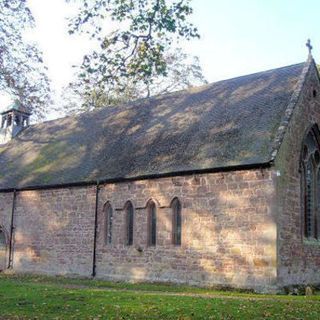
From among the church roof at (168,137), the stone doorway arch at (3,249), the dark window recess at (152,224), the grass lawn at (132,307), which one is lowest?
the grass lawn at (132,307)

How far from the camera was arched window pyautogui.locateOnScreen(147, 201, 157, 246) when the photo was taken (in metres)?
22.4

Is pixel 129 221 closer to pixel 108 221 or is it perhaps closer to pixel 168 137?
pixel 108 221

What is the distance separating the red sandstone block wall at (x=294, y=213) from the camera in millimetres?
19156

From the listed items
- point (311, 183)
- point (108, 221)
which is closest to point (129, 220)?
point (108, 221)

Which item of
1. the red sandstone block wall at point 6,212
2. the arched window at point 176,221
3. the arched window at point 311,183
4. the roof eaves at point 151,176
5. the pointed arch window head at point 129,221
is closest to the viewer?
the roof eaves at point 151,176

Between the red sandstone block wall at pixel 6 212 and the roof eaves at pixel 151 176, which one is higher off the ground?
the roof eaves at pixel 151 176

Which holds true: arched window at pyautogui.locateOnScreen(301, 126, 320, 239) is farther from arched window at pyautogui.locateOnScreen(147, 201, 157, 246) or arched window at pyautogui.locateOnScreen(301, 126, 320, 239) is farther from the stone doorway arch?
the stone doorway arch

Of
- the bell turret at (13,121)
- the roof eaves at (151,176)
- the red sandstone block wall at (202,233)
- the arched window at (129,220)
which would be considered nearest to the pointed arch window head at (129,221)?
the arched window at (129,220)

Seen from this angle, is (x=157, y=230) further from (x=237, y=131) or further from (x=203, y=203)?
(x=237, y=131)

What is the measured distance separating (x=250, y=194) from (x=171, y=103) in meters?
10.1

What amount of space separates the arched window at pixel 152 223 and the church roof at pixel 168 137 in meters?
1.45

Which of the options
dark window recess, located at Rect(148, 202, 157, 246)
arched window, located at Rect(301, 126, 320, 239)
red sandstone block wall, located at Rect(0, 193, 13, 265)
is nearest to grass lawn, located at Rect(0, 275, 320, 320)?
dark window recess, located at Rect(148, 202, 157, 246)

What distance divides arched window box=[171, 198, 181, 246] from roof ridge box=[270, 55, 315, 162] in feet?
Answer: 16.0

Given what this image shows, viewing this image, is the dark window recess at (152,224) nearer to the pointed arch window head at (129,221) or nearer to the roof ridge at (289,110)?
the pointed arch window head at (129,221)
